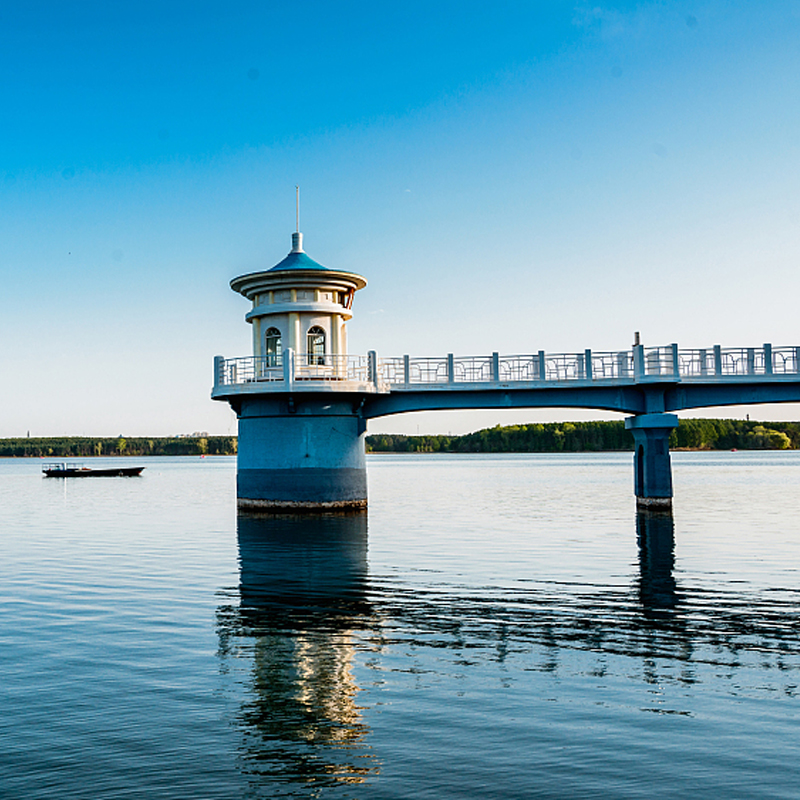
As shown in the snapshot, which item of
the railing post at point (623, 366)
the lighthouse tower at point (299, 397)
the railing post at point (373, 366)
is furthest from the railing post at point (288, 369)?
the railing post at point (623, 366)

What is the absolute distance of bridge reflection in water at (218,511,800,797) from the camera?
778 cm

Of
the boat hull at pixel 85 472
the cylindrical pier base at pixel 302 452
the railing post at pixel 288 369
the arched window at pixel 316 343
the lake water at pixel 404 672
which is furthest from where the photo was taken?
the boat hull at pixel 85 472

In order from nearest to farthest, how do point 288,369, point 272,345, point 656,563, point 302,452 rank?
point 656,563, point 288,369, point 302,452, point 272,345

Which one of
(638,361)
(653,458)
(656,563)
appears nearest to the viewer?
(656,563)

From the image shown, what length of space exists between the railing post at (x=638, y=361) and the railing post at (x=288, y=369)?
542 inches

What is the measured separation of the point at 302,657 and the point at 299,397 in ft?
65.6

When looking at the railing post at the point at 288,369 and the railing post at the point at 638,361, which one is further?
the railing post at the point at 638,361

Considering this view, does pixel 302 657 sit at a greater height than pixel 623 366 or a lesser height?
lesser

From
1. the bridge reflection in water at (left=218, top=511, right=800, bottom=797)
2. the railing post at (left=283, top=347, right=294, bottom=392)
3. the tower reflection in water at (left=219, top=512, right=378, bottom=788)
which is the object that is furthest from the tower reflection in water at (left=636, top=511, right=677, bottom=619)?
the railing post at (left=283, top=347, right=294, bottom=392)

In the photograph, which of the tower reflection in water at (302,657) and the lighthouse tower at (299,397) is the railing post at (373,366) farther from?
the tower reflection in water at (302,657)

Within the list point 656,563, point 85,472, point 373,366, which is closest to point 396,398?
point 373,366

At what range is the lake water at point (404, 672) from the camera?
6883 mm

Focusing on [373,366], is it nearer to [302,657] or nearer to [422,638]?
[422,638]

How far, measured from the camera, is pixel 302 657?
10.6m
